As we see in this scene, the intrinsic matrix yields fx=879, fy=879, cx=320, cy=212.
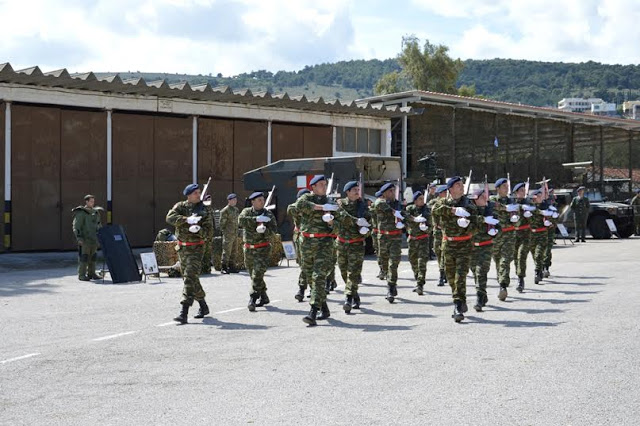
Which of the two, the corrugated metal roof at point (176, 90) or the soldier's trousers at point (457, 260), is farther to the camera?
the corrugated metal roof at point (176, 90)

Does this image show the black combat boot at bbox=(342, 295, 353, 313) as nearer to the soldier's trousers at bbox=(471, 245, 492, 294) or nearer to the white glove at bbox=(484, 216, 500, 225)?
the soldier's trousers at bbox=(471, 245, 492, 294)

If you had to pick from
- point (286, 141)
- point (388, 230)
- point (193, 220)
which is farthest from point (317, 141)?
point (193, 220)

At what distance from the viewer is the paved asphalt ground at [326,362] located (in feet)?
23.0

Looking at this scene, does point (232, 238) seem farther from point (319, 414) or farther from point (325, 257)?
point (319, 414)

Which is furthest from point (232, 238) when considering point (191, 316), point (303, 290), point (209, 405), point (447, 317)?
point (209, 405)

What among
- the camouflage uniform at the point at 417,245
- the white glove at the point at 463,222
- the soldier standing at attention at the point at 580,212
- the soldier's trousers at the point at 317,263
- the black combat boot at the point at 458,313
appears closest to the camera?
the black combat boot at the point at 458,313

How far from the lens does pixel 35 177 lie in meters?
25.6

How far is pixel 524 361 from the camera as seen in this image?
886 cm

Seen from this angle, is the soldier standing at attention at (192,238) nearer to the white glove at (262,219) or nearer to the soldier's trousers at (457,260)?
the white glove at (262,219)

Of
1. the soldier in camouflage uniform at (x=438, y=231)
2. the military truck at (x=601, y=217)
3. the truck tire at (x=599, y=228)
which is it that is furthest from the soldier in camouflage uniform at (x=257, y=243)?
the truck tire at (x=599, y=228)

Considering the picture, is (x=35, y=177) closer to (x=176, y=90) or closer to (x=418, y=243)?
(x=176, y=90)

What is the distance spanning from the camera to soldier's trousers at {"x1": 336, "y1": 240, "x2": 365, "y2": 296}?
44.0 feet

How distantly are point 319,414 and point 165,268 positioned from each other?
13.7 metres

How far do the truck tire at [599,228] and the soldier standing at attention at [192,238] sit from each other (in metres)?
22.9
